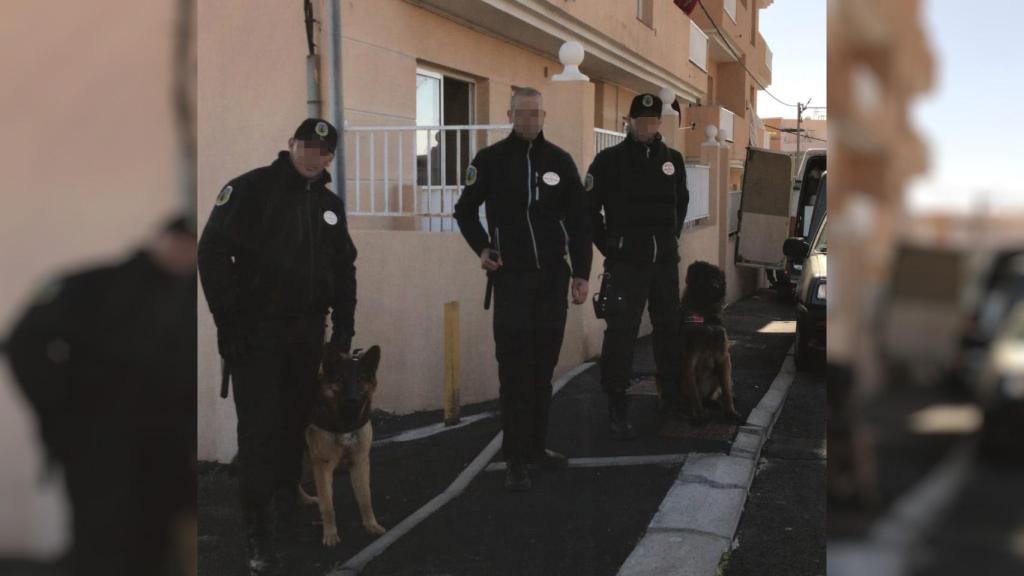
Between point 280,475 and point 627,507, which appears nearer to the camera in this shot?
point 627,507

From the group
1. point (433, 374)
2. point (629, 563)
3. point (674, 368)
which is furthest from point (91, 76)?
point (629, 563)

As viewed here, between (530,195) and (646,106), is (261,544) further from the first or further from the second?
(646,106)

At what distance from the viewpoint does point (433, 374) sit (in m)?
1.54

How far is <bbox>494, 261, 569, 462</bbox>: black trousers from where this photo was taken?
1507 millimetres

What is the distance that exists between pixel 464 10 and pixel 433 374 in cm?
60

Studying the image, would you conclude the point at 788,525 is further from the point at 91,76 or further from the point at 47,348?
the point at 91,76

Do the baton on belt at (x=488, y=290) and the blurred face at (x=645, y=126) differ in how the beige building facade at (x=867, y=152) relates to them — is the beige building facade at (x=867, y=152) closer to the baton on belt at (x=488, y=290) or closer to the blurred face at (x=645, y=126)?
the blurred face at (x=645, y=126)

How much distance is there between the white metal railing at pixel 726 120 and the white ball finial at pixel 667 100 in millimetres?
75

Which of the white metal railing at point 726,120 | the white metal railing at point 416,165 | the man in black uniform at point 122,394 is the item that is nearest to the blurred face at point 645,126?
the white metal railing at point 726,120

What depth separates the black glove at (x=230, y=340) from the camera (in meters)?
1.54

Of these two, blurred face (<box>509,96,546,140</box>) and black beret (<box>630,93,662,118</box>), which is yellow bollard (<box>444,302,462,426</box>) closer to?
blurred face (<box>509,96,546,140</box>)

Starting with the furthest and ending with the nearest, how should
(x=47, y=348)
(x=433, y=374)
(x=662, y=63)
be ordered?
(x=433, y=374) → (x=662, y=63) → (x=47, y=348)

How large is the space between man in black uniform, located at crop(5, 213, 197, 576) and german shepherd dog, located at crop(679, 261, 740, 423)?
80cm

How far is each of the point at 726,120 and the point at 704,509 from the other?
2.06ft
